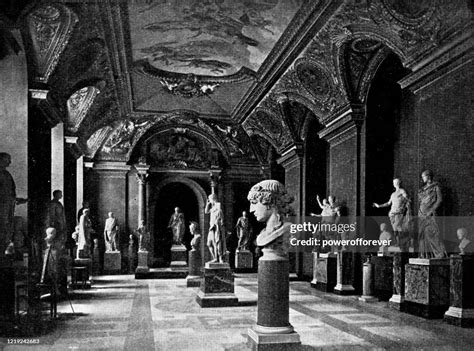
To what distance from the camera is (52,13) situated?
982 centimetres

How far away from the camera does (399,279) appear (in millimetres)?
10328

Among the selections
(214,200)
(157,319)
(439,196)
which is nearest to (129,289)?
(214,200)

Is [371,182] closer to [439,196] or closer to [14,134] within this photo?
[439,196]

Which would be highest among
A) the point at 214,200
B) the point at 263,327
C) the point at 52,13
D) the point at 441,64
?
→ the point at 52,13

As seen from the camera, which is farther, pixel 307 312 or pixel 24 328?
pixel 307 312

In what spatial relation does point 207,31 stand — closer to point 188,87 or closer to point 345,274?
point 188,87

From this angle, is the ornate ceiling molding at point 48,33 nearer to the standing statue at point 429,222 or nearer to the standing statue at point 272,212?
the standing statue at point 272,212

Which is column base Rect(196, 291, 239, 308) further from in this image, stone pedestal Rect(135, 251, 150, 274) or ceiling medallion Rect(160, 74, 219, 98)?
ceiling medallion Rect(160, 74, 219, 98)

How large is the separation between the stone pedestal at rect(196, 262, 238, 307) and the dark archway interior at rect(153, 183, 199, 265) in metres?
12.0

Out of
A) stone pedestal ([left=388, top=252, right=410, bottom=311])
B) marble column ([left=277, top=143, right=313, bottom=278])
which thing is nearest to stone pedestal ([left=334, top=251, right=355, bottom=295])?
stone pedestal ([left=388, top=252, right=410, bottom=311])

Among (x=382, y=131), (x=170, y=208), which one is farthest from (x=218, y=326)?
(x=170, y=208)

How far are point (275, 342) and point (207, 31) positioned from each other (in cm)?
872

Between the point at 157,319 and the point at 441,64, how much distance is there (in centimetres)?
699

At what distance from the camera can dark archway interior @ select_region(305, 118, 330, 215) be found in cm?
1783
